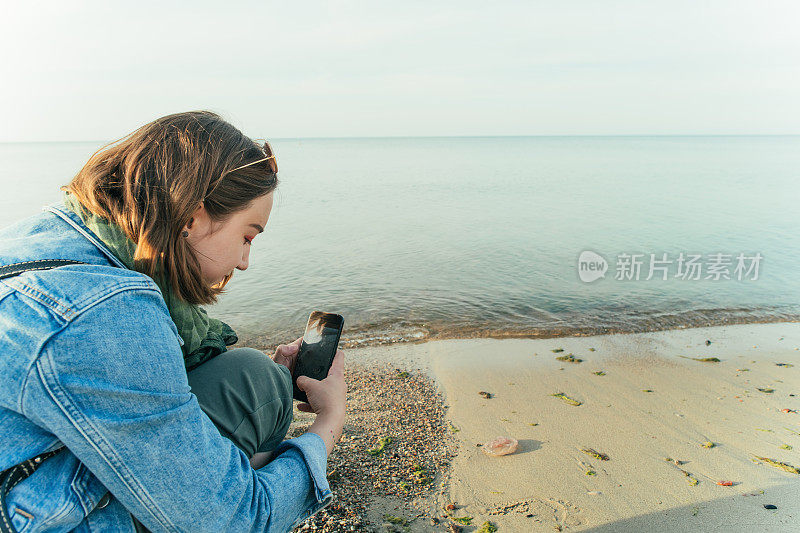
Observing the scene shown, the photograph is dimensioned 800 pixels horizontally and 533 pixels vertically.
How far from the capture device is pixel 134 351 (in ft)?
4.00

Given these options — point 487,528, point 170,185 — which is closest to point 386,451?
point 487,528

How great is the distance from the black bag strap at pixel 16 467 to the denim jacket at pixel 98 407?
1cm

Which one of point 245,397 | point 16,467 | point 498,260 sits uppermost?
point 16,467

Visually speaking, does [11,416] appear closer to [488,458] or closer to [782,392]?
[488,458]

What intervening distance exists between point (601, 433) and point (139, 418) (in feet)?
12.1

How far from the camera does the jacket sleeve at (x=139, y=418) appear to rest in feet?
3.79

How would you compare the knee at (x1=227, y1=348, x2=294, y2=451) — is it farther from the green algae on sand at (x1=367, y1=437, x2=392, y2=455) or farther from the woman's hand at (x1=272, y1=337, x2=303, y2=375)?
the green algae on sand at (x1=367, y1=437, x2=392, y2=455)

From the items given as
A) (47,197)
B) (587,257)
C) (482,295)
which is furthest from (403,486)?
(47,197)

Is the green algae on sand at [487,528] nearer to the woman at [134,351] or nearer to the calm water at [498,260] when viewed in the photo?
the woman at [134,351]

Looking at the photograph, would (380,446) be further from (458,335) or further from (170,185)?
(458,335)

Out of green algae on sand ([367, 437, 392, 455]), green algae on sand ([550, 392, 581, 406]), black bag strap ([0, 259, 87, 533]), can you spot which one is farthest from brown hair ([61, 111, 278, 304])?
green algae on sand ([550, 392, 581, 406])

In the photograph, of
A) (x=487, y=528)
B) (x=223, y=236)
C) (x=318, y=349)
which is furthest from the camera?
(x=487, y=528)

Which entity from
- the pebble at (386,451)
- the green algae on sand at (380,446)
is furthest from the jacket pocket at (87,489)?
the green algae on sand at (380,446)

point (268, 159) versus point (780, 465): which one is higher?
point (268, 159)
